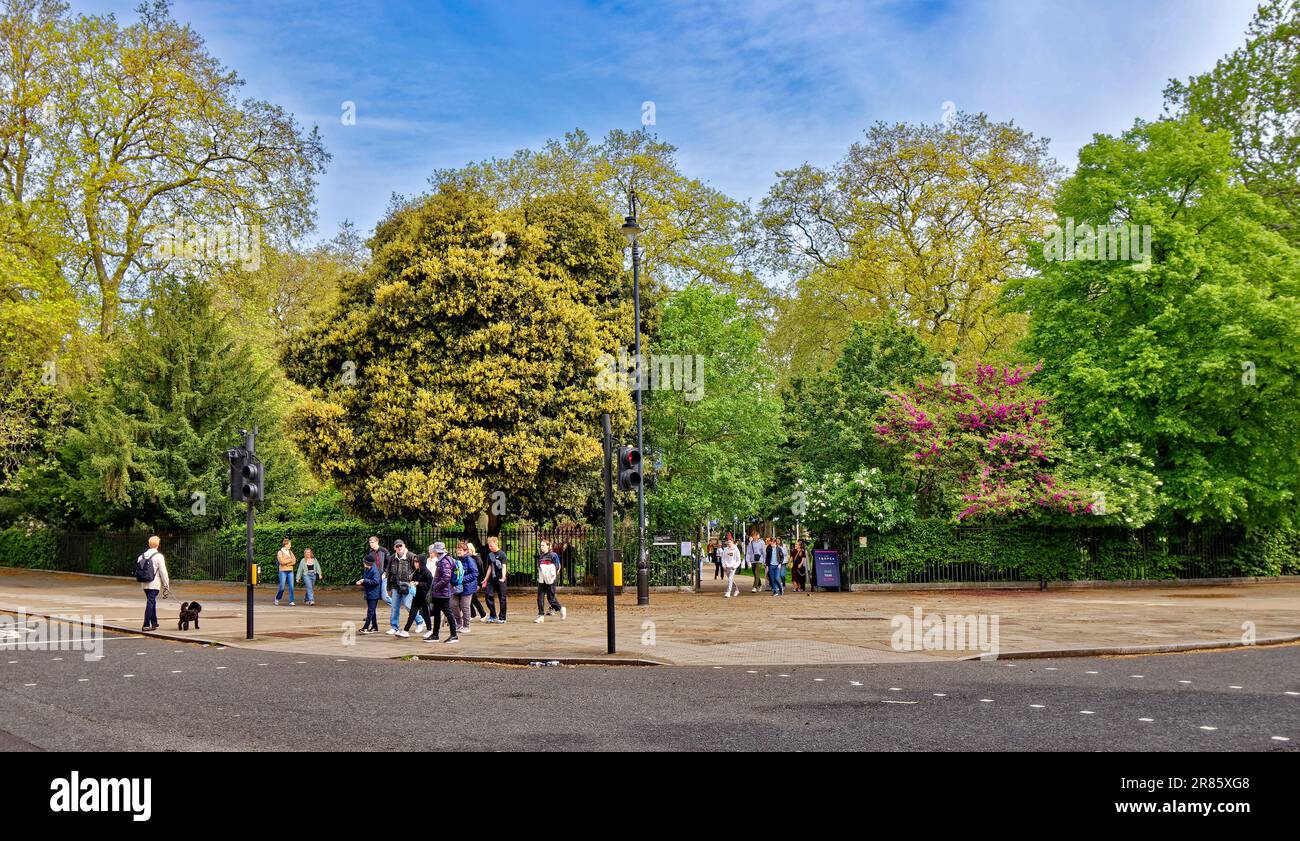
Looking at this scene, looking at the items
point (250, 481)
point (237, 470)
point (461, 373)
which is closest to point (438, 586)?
point (250, 481)

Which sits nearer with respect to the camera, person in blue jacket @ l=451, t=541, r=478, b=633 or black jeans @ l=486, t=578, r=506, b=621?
person in blue jacket @ l=451, t=541, r=478, b=633

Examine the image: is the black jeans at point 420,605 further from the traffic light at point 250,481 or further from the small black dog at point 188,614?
the small black dog at point 188,614

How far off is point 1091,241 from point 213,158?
3015cm

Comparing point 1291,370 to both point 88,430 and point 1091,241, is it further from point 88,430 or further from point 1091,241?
point 88,430

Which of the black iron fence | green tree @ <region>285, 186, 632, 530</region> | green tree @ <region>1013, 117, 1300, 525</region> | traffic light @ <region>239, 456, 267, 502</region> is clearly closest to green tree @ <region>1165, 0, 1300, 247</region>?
green tree @ <region>1013, 117, 1300, 525</region>

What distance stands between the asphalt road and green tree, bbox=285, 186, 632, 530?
9960 millimetres

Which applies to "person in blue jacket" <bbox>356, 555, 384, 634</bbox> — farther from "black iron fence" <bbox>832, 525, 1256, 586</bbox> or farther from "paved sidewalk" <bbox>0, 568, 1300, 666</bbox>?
"black iron fence" <bbox>832, 525, 1256, 586</bbox>

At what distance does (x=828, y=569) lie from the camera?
2766cm

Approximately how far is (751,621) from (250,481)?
9.77 m

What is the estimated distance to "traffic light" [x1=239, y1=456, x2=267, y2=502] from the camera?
15.7 metres

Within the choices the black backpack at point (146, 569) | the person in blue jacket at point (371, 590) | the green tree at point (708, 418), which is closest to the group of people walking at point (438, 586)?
the person in blue jacket at point (371, 590)

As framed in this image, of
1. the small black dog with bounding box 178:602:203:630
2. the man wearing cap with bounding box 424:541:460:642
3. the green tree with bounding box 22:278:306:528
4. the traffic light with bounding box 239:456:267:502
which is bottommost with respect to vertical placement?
the small black dog with bounding box 178:602:203:630

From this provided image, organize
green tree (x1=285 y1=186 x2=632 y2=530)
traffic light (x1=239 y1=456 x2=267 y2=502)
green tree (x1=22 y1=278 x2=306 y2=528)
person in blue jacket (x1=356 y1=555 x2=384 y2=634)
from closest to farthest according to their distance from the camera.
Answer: traffic light (x1=239 y1=456 x2=267 y2=502) < person in blue jacket (x1=356 y1=555 x2=384 y2=634) < green tree (x1=285 y1=186 x2=632 y2=530) < green tree (x1=22 y1=278 x2=306 y2=528)
